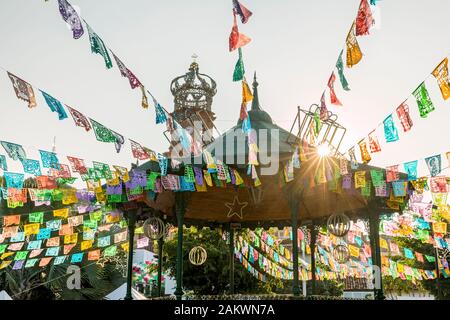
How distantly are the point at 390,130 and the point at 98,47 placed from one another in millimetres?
6932

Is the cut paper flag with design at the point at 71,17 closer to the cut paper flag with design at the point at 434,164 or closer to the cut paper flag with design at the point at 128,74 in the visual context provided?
the cut paper flag with design at the point at 128,74

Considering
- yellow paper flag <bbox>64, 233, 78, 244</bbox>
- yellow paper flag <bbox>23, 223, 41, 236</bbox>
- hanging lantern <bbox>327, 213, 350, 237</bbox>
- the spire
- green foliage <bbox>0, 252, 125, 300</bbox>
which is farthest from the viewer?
green foliage <bbox>0, 252, 125, 300</bbox>

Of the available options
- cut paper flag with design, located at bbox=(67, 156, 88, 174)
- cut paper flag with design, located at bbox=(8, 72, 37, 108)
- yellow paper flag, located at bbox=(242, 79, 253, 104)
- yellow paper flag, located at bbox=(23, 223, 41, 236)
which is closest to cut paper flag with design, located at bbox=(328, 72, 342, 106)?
yellow paper flag, located at bbox=(242, 79, 253, 104)

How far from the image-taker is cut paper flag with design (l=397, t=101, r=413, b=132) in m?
8.90

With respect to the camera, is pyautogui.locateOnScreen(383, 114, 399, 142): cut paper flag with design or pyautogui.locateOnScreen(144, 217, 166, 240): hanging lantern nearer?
pyautogui.locateOnScreen(383, 114, 399, 142): cut paper flag with design

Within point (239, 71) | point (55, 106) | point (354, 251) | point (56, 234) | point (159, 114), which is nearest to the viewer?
point (239, 71)

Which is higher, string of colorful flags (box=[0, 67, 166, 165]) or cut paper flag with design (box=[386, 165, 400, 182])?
string of colorful flags (box=[0, 67, 166, 165])

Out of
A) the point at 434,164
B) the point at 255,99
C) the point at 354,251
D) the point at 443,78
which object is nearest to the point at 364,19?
the point at 443,78

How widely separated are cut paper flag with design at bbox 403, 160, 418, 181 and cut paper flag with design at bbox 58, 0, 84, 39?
324 inches

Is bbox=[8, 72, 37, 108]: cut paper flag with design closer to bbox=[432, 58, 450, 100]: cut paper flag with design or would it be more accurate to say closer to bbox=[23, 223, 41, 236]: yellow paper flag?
bbox=[23, 223, 41, 236]: yellow paper flag

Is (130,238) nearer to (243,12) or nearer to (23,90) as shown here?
(23,90)

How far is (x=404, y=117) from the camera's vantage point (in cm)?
896
